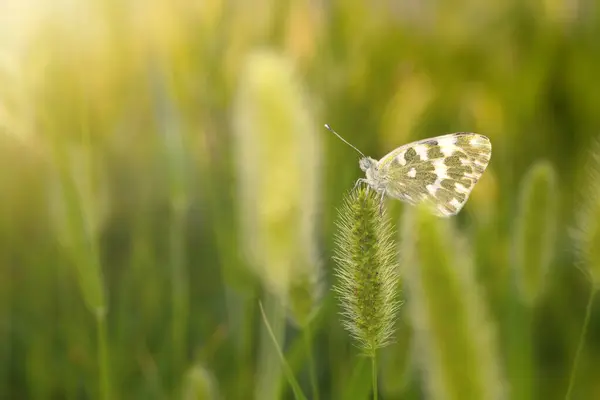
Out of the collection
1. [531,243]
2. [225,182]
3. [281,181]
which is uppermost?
[281,181]

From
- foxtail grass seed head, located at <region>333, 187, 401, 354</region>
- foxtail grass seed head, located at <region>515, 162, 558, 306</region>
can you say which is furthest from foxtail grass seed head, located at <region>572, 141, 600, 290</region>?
foxtail grass seed head, located at <region>333, 187, 401, 354</region>

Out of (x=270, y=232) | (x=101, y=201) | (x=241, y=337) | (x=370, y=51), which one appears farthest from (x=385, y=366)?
(x=370, y=51)

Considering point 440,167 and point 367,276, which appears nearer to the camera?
point 367,276

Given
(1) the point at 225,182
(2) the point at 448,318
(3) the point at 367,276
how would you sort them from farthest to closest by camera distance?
(1) the point at 225,182
(3) the point at 367,276
(2) the point at 448,318

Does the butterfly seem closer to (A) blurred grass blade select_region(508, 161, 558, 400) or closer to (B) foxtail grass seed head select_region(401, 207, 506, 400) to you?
(A) blurred grass blade select_region(508, 161, 558, 400)

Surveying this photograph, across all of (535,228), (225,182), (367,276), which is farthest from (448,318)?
(225,182)

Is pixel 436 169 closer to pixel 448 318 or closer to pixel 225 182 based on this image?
pixel 448 318

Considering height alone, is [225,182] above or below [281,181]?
below

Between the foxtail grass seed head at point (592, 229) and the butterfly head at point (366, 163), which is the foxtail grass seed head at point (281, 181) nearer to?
the butterfly head at point (366, 163)
